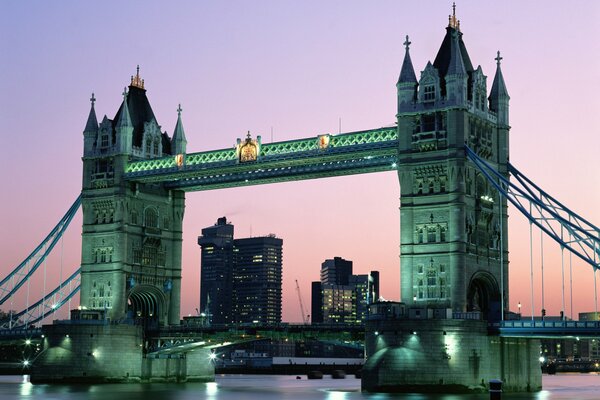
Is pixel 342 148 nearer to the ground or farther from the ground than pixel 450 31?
nearer to the ground

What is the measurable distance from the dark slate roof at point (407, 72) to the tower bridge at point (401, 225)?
0.42 ft

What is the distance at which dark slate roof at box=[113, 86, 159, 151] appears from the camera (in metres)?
131

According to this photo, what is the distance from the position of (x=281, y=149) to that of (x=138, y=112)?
23.6m

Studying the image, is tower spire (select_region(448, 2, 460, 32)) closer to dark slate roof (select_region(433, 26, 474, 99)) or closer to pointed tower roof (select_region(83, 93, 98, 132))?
dark slate roof (select_region(433, 26, 474, 99))

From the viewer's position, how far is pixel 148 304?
131500 millimetres

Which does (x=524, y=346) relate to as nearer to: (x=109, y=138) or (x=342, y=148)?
(x=342, y=148)

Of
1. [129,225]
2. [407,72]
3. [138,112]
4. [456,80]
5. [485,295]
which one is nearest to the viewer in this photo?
[456,80]

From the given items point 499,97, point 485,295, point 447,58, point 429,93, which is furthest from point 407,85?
point 485,295

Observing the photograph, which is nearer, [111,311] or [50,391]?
[50,391]

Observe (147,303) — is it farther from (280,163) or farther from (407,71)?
(407,71)

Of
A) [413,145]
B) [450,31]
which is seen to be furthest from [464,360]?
[450,31]

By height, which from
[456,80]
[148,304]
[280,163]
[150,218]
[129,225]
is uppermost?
[456,80]

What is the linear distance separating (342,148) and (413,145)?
→ 7849 mm

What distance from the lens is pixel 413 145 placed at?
107 m
